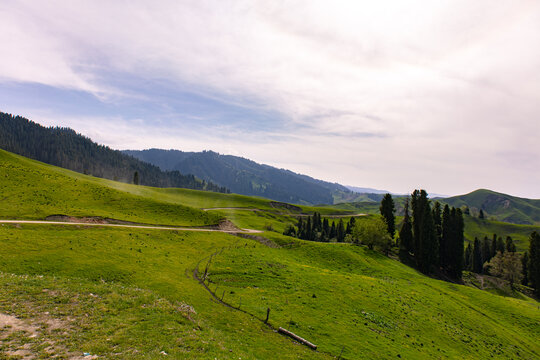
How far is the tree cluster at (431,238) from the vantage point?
90.0 metres

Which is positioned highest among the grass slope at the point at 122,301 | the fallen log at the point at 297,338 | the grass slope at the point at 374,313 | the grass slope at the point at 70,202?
the grass slope at the point at 70,202

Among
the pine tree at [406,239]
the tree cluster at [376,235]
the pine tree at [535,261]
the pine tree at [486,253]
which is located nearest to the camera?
the tree cluster at [376,235]

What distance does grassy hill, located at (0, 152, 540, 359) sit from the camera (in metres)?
18.0

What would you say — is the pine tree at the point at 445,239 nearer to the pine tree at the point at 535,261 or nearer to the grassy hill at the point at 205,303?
the pine tree at the point at 535,261

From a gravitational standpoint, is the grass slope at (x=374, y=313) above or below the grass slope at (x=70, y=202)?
below

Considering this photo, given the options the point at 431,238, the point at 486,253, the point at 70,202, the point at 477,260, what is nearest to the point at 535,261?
the point at 431,238

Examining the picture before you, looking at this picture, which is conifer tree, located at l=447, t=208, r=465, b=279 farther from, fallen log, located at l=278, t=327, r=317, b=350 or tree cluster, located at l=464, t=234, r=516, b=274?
fallen log, located at l=278, t=327, r=317, b=350

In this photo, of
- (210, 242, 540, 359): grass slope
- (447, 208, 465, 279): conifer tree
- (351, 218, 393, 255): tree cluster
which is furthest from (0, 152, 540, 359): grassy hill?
(447, 208, 465, 279): conifer tree

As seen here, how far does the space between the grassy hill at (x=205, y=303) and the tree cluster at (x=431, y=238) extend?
28.4 meters

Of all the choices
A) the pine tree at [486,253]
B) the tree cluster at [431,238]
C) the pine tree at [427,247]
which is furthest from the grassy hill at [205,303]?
the pine tree at [486,253]

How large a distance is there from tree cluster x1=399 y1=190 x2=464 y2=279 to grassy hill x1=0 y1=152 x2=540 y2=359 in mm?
28378

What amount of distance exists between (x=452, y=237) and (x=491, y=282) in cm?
2752

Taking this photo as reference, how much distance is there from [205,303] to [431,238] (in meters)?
93.0

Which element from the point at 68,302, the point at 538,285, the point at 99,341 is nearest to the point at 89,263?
the point at 68,302
